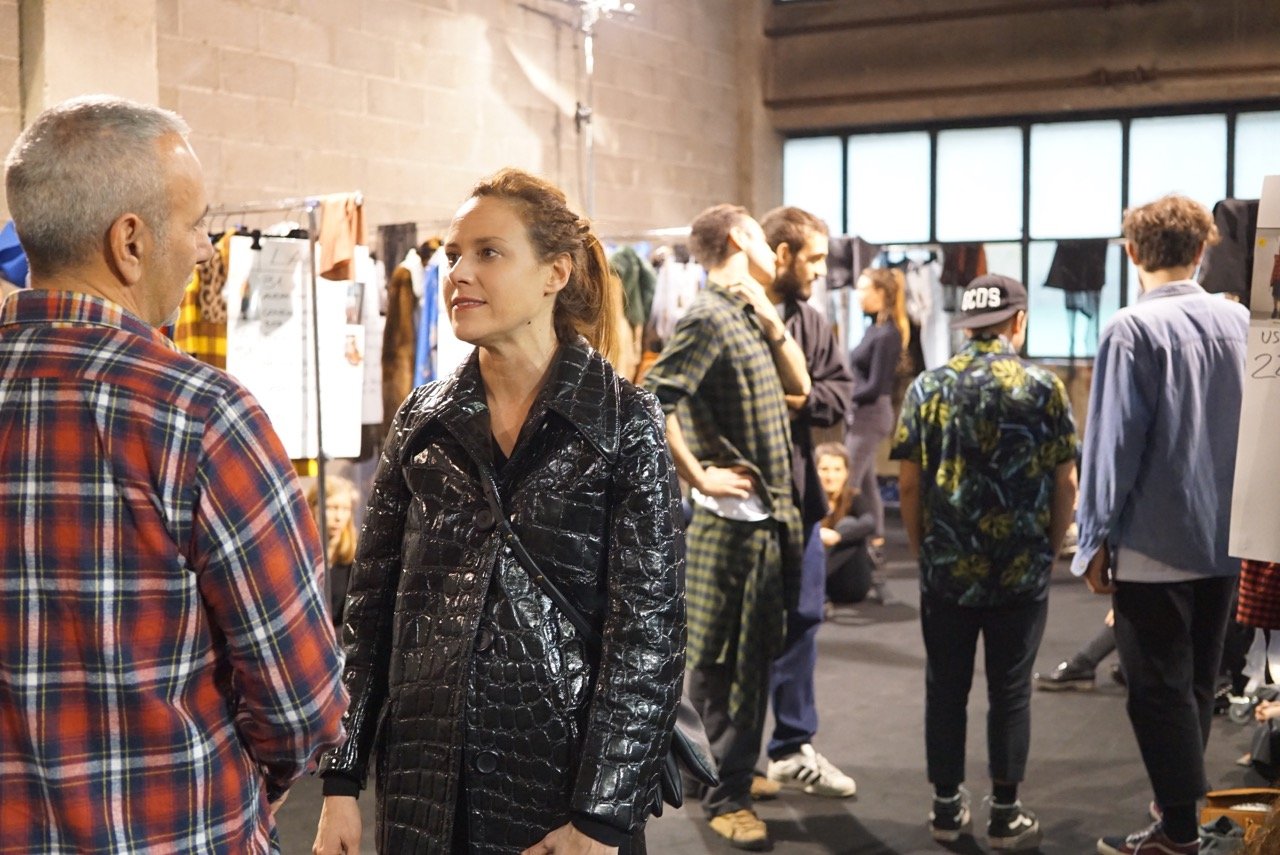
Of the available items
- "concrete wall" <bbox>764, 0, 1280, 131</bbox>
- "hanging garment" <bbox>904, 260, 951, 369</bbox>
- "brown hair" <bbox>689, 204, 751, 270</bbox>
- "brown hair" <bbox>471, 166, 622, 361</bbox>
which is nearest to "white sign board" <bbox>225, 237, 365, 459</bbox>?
"brown hair" <bbox>689, 204, 751, 270</bbox>

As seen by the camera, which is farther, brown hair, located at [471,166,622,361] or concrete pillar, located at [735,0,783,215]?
concrete pillar, located at [735,0,783,215]

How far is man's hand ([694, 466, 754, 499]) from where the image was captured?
3994mm

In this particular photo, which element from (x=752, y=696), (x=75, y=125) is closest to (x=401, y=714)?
(x=75, y=125)

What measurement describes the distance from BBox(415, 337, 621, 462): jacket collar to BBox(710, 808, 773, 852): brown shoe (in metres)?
2.33

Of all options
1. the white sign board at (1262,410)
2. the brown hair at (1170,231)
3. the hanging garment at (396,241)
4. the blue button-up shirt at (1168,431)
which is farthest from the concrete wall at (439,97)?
the white sign board at (1262,410)

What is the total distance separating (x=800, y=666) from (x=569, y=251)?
2.66m

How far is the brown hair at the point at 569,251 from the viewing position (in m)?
2.05

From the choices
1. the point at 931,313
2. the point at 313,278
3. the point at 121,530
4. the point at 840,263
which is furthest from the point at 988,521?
the point at 931,313

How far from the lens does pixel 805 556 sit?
4.43m

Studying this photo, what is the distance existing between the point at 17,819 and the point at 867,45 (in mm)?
10325

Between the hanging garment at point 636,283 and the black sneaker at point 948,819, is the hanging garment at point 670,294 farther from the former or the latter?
the black sneaker at point 948,819

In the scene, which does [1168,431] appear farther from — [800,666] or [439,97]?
[439,97]

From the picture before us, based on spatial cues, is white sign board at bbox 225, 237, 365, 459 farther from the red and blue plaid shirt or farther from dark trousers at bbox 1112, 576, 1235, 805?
the red and blue plaid shirt

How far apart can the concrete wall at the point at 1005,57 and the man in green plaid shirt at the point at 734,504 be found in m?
6.93
